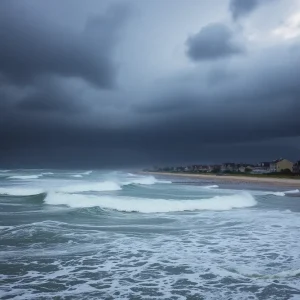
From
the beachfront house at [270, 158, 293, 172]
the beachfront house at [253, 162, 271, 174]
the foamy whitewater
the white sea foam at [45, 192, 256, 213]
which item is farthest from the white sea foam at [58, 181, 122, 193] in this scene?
the beachfront house at [270, 158, 293, 172]

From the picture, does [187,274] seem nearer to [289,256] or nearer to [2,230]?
[289,256]

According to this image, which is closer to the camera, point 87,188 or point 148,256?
point 148,256

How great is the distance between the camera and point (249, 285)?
6312 mm

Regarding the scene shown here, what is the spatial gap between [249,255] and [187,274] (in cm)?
228

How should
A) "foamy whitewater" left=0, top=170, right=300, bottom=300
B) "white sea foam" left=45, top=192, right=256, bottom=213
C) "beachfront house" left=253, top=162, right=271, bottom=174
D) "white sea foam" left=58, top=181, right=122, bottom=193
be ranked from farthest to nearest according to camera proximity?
1. "beachfront house" left=253, top=162, right=271, bottom=174
2. "white sea foam" left=58, top=181, right=122, bottom=193
3. "white sea foam" left=45, top=192, right=256, bottom=213
4. "foamy whitewater" left=0, top=170, right=300, bottom=300

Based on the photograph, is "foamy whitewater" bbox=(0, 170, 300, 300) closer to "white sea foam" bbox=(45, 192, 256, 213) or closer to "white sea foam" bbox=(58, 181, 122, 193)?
"white sea foam" bbox=(45, 192, 256, 213)

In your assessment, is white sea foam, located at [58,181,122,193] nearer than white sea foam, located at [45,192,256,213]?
No

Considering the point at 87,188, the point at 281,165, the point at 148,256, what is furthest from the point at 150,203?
the point at 281,165

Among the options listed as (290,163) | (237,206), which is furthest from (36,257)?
(290,163)

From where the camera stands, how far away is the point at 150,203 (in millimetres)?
19766

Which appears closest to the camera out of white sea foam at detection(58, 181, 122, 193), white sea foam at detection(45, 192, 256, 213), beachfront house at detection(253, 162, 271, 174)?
white sea foam at detection(45, 192, 256, 213)

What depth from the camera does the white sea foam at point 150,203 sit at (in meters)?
18.6

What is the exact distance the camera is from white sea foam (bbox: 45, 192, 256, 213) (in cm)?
1861

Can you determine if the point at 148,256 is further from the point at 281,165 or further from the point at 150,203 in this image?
the point at 281,165
